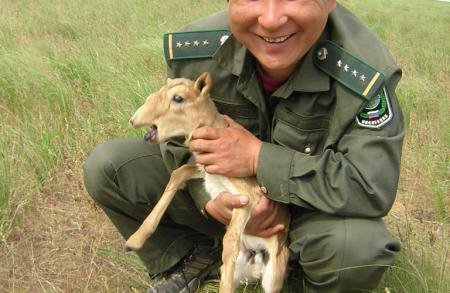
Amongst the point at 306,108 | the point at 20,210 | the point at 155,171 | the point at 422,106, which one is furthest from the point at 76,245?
the point at 422,106

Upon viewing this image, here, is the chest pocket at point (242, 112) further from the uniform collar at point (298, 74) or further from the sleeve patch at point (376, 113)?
the sleeve patch at point (376, 113)

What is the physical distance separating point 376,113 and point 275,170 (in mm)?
506

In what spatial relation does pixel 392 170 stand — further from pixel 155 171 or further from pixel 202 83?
pixel 155 171

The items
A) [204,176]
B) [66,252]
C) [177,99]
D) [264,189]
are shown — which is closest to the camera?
[177,99]

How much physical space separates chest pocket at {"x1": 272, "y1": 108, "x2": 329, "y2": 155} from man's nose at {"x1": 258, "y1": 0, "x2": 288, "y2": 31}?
0.49 m

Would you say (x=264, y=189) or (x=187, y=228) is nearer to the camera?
(x=264, y=189)

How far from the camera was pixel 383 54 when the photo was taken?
97.0 inches

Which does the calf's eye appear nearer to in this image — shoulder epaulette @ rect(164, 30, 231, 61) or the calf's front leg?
the calf's front leg

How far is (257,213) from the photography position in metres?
2.48

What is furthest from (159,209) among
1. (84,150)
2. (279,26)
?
(84,150)

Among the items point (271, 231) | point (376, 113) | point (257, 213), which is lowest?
point (271, 231)

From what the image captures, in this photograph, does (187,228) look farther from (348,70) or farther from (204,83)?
(348,70)

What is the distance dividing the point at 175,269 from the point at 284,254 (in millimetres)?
772

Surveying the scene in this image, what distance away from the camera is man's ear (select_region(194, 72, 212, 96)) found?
2348 mm
